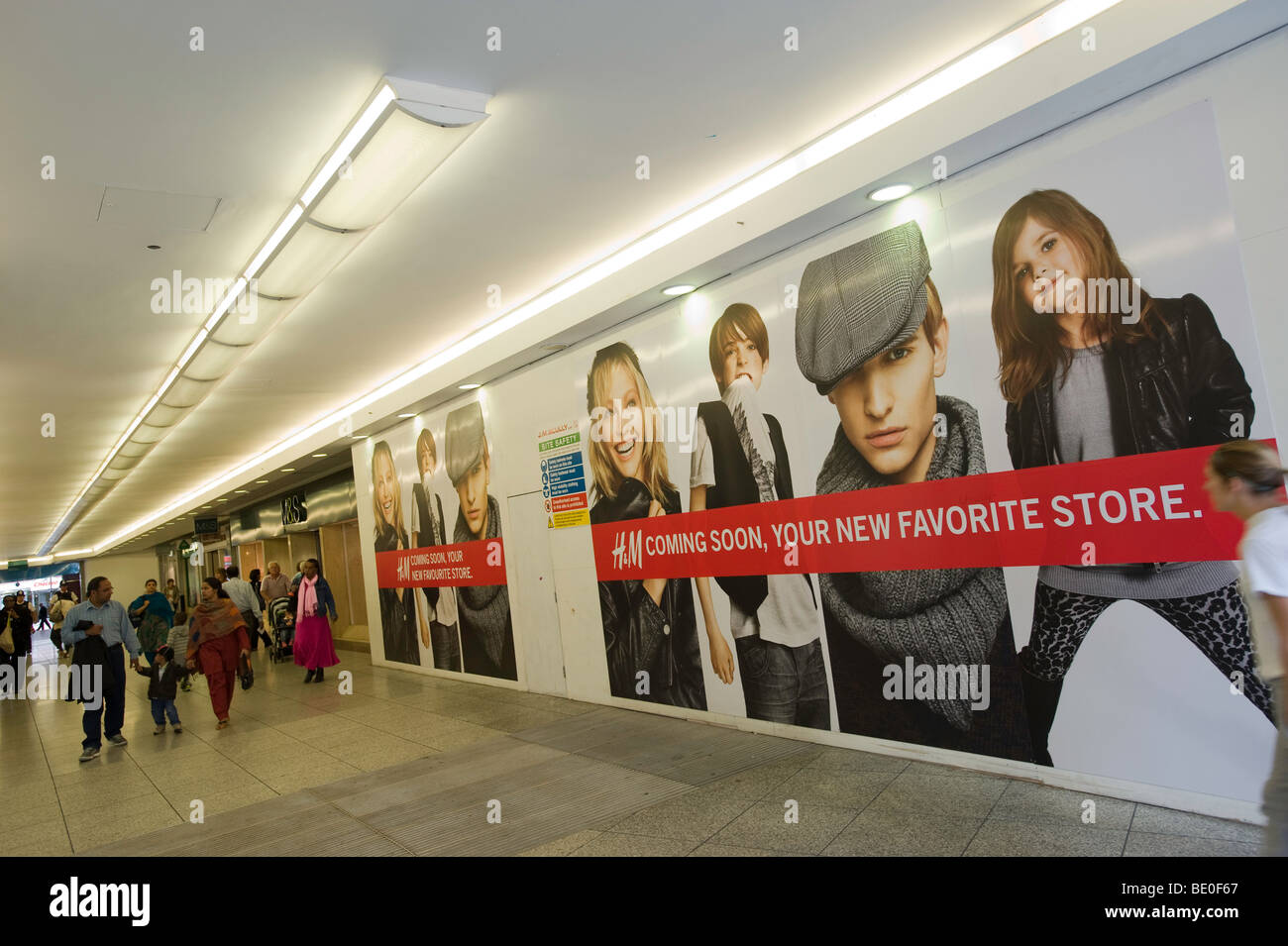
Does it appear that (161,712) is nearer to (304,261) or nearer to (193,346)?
(193,346)

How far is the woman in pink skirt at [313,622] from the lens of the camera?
11.2 metres

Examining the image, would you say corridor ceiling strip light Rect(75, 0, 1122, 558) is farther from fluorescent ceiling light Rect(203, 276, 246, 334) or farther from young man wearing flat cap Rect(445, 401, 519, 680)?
fluorescent ceiling light Rect(203, 276, 246, 334)

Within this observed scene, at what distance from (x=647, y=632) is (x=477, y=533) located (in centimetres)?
334

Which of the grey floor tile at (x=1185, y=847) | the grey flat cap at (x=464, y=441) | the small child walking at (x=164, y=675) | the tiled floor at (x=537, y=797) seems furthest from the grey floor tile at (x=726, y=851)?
the small child walking at (x=164, y=675)

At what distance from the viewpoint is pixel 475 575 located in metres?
9.74

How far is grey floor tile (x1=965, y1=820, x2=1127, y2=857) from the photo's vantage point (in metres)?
3.50

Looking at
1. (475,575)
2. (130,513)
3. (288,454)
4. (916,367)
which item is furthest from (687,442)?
(130,513)

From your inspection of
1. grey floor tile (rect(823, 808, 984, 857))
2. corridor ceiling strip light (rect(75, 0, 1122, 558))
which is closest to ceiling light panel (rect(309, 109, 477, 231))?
corridor ceiling strip light (rect(75, 0, 1122, 558))

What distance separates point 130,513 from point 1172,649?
26.3m

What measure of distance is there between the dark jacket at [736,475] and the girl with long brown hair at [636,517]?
1.72 feet

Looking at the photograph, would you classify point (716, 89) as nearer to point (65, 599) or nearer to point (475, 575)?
point (475, 575)

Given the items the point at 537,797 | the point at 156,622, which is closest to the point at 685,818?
the point at 537,797

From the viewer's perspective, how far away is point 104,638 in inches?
306

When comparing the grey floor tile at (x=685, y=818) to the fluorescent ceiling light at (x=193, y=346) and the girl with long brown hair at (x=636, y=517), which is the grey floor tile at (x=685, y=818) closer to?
the girl with long brown hair at (x=636, y=517)
